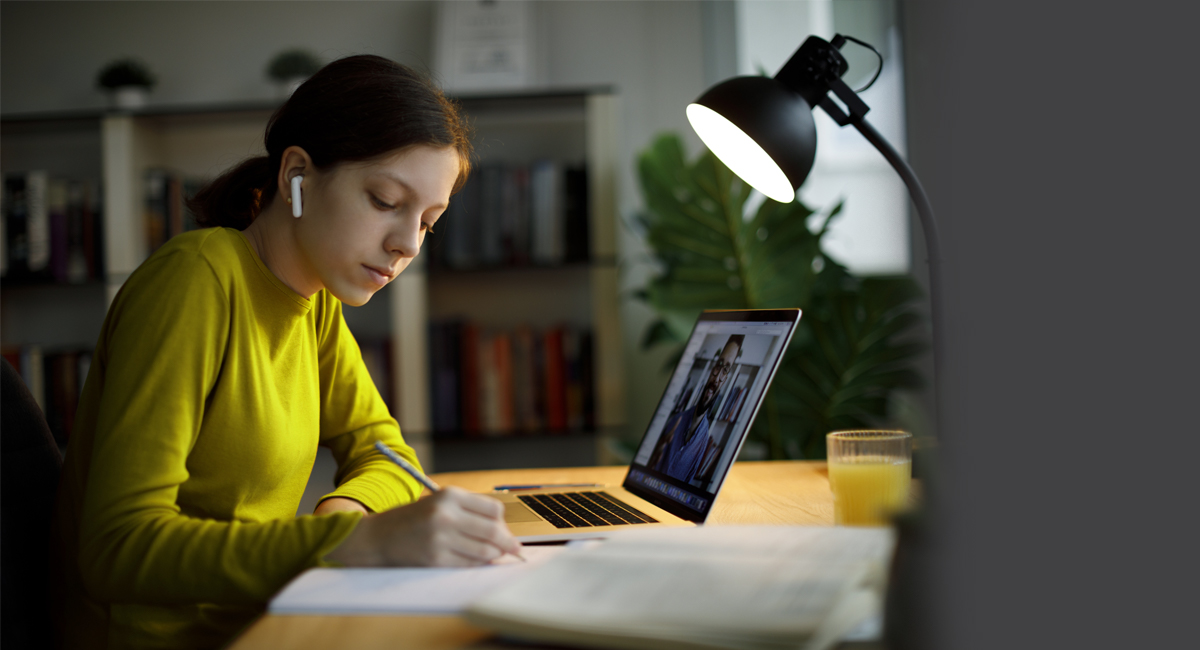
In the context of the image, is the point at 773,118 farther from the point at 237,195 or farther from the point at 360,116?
the point at 237,195

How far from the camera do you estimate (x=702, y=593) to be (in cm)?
48

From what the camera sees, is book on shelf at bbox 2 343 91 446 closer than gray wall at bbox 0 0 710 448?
Yes

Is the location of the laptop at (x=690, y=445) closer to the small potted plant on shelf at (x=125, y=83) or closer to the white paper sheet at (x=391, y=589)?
the white paper sheet at (x=391, y=589)

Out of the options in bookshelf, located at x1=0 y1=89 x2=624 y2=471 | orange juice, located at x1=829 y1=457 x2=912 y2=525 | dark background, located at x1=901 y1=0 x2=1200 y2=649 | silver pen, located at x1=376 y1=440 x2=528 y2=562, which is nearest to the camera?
dark background, located at x1=901 y1=0 x2=1200 y2=649

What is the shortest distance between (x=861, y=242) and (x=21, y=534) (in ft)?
6.03

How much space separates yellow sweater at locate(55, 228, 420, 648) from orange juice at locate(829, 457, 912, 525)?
51 cm

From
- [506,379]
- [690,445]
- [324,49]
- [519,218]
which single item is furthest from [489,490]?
[324,49]

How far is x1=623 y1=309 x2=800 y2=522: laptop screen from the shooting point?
0.87 m

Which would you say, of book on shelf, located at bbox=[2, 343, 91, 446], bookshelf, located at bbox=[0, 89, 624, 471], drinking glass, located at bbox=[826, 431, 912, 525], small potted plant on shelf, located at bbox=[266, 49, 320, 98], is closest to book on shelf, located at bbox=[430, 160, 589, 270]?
bookshelf, located at bbox=[0, 89, 624, 471]

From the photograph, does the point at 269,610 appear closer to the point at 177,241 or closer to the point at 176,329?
the point at 176,329

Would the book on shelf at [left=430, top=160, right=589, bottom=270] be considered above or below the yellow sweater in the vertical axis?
above

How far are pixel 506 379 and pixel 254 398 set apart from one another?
4.88ft

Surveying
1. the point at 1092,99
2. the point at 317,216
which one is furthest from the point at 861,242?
the point at 1092,99

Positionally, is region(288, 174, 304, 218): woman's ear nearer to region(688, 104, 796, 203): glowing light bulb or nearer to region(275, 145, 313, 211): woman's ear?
region(275, 145, 313, 211): woman's ear
